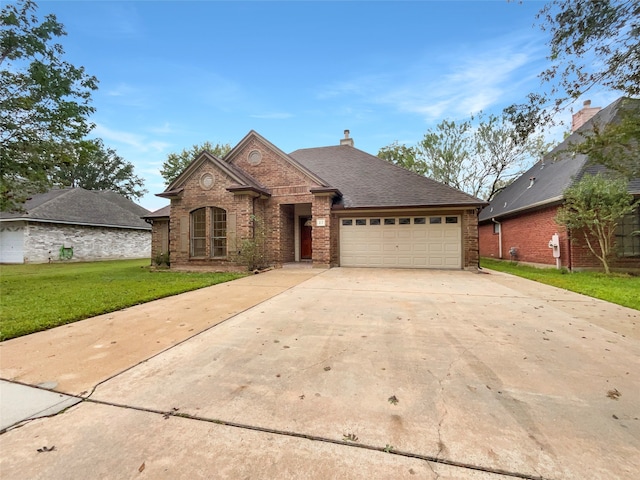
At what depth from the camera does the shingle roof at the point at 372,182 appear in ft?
38.1

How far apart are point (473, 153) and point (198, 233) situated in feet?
73.9

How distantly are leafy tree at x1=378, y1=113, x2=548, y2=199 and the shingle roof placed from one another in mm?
10630

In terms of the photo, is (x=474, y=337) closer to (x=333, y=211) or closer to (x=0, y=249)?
(x=333, y=211)

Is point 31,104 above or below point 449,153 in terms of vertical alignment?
below

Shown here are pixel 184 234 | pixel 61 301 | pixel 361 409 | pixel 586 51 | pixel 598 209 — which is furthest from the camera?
pixel 184 234

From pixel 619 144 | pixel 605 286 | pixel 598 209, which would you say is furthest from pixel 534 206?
pixel 619 144

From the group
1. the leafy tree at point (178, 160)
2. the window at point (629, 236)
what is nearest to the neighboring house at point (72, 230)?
the leafy tree at point (178, 160)

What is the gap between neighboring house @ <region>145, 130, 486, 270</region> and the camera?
38.2 feet

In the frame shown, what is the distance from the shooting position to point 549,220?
12.1 metres

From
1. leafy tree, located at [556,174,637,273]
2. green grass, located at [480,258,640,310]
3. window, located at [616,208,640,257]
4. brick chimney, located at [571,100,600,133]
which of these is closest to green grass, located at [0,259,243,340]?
green grass, located at [480,258,640,310]

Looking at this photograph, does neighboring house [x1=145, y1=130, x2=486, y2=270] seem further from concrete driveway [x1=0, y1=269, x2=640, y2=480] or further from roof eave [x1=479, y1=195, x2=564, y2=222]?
concrete driveway [x1=0, y1=269, x2=640, y2=480]

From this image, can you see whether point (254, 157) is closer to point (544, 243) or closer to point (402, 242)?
point (402, 242)

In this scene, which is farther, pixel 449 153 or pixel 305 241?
pixel 449 153

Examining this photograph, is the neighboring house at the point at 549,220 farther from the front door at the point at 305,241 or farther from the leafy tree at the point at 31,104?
the leafy tree at the point at 31,104
